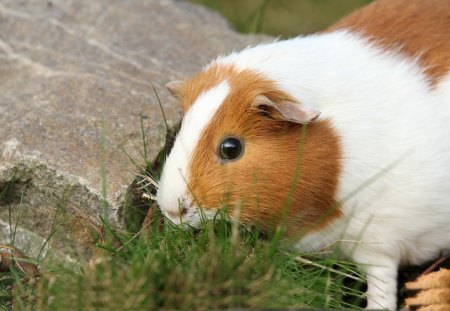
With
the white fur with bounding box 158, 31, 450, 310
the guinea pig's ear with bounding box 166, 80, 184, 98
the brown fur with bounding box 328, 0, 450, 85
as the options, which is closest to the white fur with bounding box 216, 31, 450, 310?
the white fur with bounding box 158, 31, 450, 310

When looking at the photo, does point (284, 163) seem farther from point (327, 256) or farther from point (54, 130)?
point (54, 130)

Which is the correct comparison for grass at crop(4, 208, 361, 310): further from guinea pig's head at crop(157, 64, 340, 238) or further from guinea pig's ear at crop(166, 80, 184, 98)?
guinea pig's ear at crop(166, 80, 184, 98)

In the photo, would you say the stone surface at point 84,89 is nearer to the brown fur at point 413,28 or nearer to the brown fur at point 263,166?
the brown fur at point 263,166

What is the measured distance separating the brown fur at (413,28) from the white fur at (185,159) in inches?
30.1

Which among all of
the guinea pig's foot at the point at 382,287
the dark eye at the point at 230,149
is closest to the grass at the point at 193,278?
the guinea pig's foot at the point at 382,287

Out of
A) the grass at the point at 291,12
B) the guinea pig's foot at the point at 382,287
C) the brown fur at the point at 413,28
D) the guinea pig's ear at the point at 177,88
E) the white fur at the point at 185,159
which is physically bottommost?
the guinea pig's foot at the point at 382,287

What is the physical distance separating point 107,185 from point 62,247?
14.2 inches

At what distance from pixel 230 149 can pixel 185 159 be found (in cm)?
18

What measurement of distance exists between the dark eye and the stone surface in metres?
0.49

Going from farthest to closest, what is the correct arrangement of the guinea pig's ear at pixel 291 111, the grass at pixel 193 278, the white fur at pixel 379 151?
the white fur at pixel 379 151, the guinea pig's ear at pixel 291 111, the grass at pixel 193 278

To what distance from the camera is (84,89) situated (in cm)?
443

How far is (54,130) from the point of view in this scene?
4.13m

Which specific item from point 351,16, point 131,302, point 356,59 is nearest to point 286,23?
point 351,16

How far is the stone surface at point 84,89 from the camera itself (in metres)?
3.89
